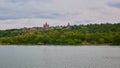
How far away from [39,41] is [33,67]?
107 metres

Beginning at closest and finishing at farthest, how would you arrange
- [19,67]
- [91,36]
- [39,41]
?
[19,67] < [91,36] < [39,41]

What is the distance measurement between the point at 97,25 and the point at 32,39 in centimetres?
3897

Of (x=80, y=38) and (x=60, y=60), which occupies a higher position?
(x=60, y=60)

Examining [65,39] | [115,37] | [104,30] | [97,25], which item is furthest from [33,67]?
[97,25]

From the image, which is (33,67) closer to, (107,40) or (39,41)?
(107,40)

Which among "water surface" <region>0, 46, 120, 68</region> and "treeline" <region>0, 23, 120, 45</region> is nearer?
"water surface" <region>0, 46, 120, 68</region>

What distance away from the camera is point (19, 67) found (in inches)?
1738

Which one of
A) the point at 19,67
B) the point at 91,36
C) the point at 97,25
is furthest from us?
the point at 97,25

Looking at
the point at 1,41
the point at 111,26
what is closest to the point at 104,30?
the point at 111,26

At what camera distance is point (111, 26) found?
165750 mm

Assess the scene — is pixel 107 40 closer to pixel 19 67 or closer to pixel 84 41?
pixel 84 41

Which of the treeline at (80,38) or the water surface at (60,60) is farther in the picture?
the treeline at (80,38)

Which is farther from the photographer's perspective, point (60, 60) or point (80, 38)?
point (80, 38)

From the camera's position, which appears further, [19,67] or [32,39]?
[32,39]
